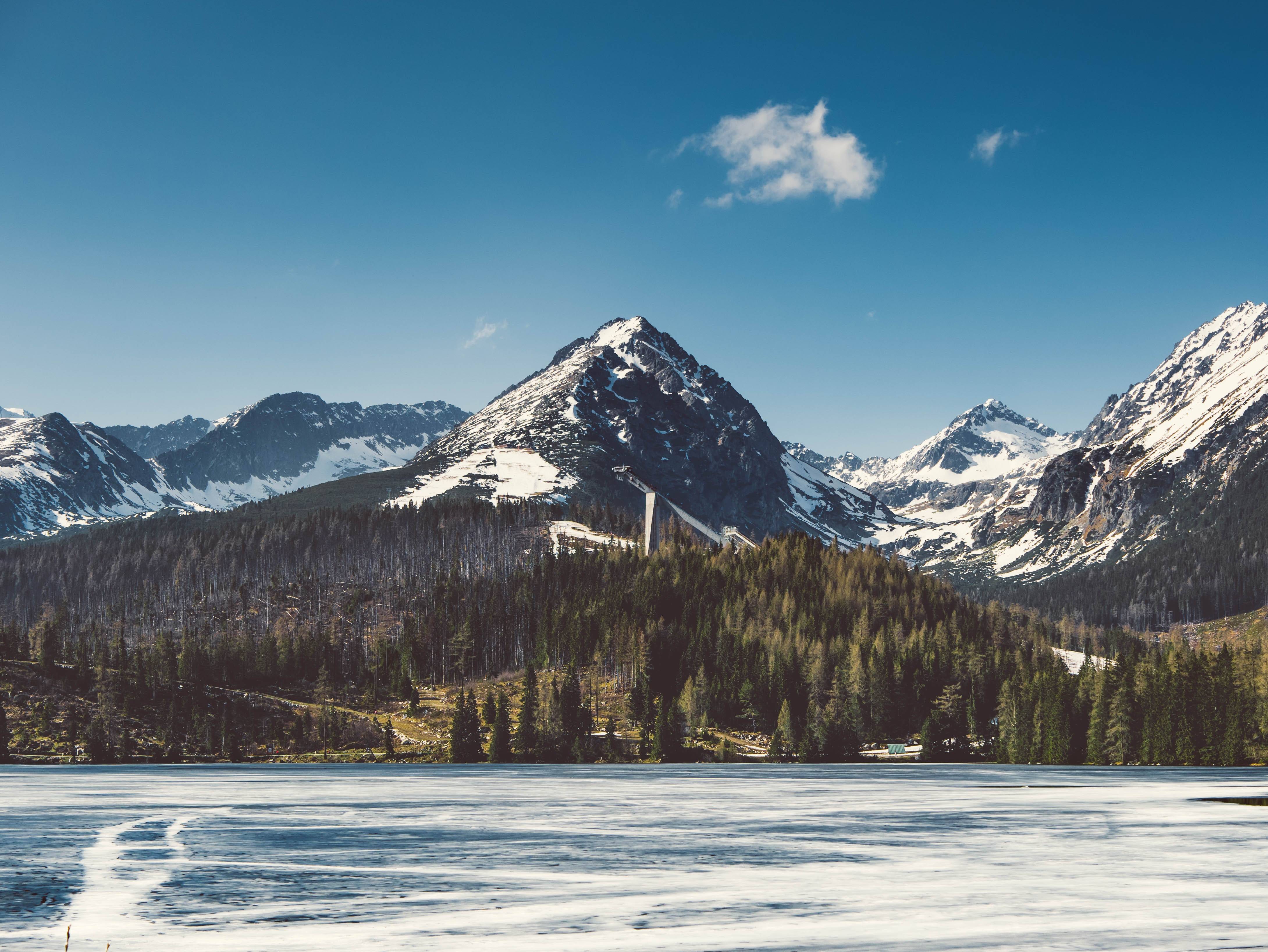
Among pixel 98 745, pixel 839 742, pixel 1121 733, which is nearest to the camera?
pixel 1121 733

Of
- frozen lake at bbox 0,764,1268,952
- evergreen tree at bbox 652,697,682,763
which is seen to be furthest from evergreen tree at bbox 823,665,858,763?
frozen lake at bbox 0,764,1268,952

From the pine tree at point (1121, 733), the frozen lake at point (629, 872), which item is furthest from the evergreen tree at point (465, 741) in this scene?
the pine tree at point (1121, 733)

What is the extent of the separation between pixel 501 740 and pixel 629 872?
141402 millimetres

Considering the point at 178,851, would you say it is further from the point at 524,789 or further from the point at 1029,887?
the point at 524,789

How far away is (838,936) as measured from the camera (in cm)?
3303

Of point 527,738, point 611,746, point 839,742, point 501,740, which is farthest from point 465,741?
point 839,742

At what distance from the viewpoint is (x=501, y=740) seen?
18388cm

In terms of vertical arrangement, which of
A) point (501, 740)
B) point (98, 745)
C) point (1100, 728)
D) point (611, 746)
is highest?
point (1100, 728)

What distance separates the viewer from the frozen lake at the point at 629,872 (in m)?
Answer: 33.7

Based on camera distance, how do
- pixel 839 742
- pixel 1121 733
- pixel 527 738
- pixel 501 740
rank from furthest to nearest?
pixel 839 742 → pixel 527 738 → pixel 501 740 → pixel 1121 733

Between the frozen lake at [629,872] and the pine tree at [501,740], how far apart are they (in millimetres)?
86104

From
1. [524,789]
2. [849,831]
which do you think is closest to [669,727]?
[524,789]

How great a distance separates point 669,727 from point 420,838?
13324 centimetres

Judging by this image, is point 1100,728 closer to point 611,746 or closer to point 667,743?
point 667,743
